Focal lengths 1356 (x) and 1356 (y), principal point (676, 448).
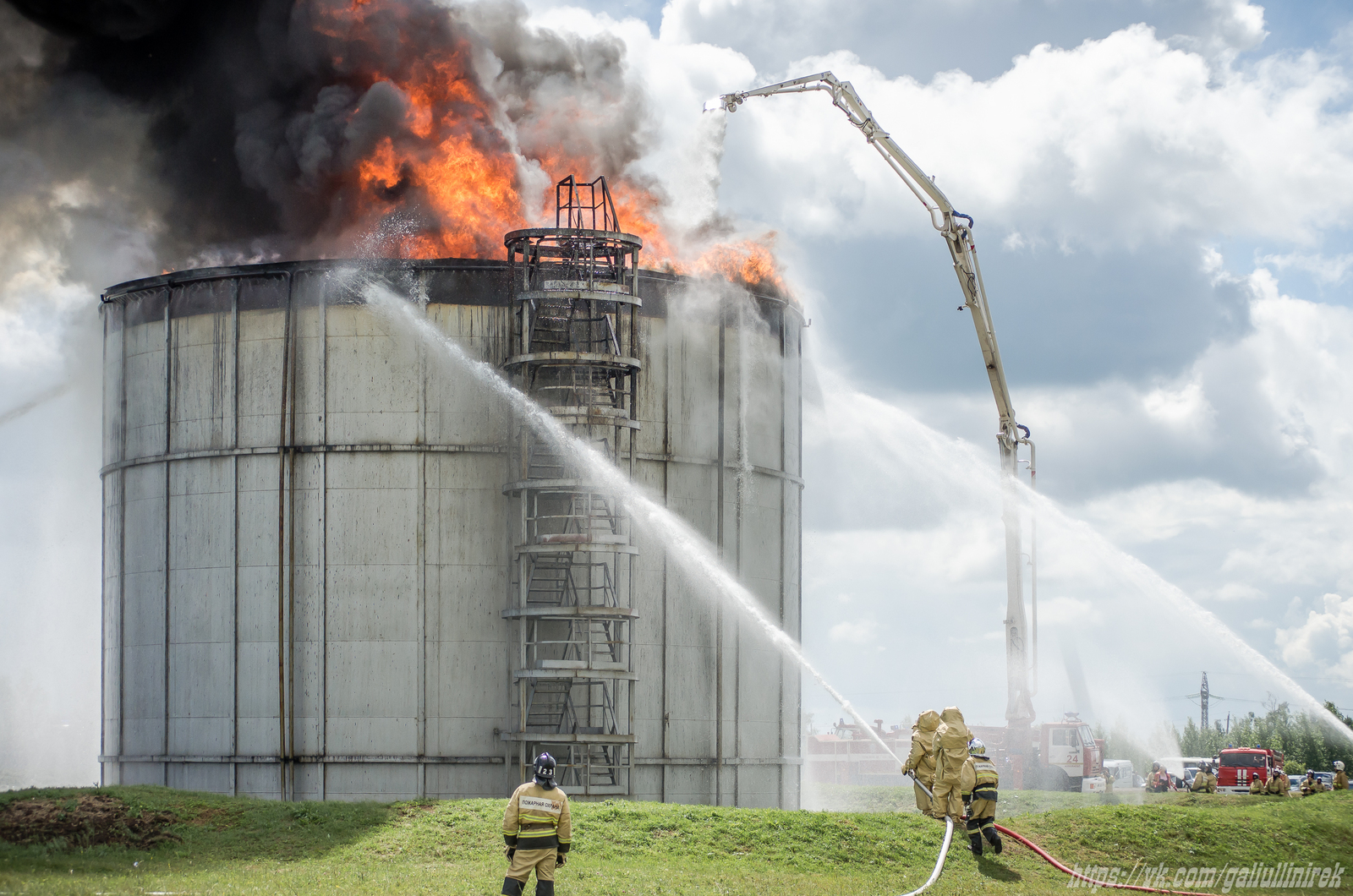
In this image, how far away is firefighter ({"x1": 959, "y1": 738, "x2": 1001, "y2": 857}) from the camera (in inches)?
782

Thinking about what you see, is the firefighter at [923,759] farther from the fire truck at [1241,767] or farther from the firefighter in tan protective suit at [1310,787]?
the fire truck at [1241,767]

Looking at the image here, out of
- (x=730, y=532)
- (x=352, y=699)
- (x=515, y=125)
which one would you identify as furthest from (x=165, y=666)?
(x=515, y=125)

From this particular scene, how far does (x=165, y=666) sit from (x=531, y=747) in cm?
850

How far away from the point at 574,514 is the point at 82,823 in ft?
38.1

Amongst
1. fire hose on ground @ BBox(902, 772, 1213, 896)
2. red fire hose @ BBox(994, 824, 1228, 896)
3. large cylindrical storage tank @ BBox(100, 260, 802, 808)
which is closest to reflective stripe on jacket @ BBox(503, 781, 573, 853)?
fire hose on ground @ BBox(902, 772, 1213, 896)

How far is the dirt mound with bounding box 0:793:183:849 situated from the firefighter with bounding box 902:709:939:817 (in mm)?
10948

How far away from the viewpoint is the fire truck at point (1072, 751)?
52250 mm

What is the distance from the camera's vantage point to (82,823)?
19453mm

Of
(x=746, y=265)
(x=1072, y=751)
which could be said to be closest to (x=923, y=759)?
(x=746, y=265)

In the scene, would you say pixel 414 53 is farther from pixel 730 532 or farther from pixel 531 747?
pixel 531 747

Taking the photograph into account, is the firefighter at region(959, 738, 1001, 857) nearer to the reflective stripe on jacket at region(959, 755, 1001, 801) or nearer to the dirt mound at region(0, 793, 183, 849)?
the reflective stripe on jacket at region(959, 755, 1001, 801)

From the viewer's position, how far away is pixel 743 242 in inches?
1293

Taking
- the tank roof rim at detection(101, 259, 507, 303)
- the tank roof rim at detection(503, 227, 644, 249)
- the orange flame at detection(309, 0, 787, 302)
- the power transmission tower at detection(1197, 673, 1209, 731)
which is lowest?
the power transmission tower at detection(1197, 673, 1209, 731)

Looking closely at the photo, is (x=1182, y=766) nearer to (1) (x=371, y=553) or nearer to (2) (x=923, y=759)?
(1) (x=371, y=553)
